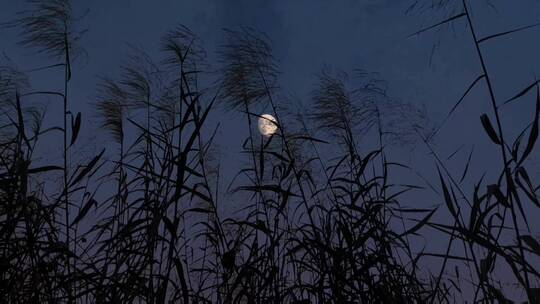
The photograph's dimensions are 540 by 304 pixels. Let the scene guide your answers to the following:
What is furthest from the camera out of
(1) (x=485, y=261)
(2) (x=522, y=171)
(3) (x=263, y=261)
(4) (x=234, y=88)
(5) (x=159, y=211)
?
(4) (x=234, y=88)

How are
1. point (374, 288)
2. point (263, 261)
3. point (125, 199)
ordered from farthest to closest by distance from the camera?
point (125, 199) → point (263, 261) → point (374, 288)

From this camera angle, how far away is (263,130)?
11.4 feet

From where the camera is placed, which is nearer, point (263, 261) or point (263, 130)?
point (263, 261)

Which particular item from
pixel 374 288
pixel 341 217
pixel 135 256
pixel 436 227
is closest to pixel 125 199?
pixel 135 256

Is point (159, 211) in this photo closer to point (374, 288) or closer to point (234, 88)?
point (374, 288)

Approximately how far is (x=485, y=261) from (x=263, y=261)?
1.24m

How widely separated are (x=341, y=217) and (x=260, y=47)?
137 centimetres

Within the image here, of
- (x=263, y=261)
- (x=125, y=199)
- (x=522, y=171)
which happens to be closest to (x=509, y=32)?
(x=522, y=171)

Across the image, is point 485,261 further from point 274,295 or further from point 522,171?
point 274,295

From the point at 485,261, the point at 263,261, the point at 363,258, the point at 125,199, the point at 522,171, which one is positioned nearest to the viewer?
the point at 485,261

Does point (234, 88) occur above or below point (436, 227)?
above

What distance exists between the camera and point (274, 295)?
271 centimetres

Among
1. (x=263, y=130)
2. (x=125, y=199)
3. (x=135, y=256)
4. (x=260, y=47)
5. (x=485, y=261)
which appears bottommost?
(x=485, y=261)

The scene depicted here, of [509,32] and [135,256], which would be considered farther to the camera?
[135,256]
